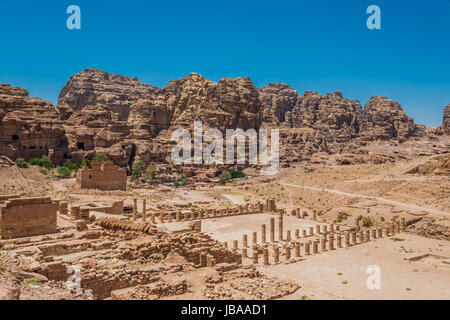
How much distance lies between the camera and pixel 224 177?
8100 centimetres

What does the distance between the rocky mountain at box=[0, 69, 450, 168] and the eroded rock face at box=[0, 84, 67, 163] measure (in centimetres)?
15

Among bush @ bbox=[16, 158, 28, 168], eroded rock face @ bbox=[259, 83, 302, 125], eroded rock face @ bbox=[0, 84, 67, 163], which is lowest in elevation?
bush @ bbox=[16, 158, 28, 168]

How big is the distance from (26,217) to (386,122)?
461ft

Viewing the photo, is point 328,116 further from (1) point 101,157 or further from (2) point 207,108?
(1) point 101,157

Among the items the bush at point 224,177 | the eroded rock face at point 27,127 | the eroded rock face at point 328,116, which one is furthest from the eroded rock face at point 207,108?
the eroded rock face at point 328,116

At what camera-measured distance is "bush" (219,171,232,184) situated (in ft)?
265

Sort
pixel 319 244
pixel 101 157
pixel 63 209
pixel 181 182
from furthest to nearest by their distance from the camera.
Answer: pixel 181 182 → pixel 101 157 → pixel 319 244 → pixel 63 209

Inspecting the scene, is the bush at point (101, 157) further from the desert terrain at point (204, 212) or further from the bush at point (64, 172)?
the bush at point (64, 172)

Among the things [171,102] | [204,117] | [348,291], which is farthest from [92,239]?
[171,102]

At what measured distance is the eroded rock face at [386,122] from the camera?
5246 inches

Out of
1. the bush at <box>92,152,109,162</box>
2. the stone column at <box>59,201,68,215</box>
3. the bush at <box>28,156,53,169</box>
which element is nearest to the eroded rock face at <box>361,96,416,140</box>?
the bush at <box>92,152,109,162</box>

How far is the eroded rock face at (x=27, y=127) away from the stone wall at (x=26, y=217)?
49.9 meters

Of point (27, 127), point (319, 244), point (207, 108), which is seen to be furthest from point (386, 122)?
point (27, 127)

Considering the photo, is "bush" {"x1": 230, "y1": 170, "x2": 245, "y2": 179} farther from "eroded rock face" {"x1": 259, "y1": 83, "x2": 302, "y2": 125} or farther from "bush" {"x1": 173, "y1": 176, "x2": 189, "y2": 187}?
"eroded rock face" {"x1": 259, "y1": 83, "x2": 302, "y2": 125}
